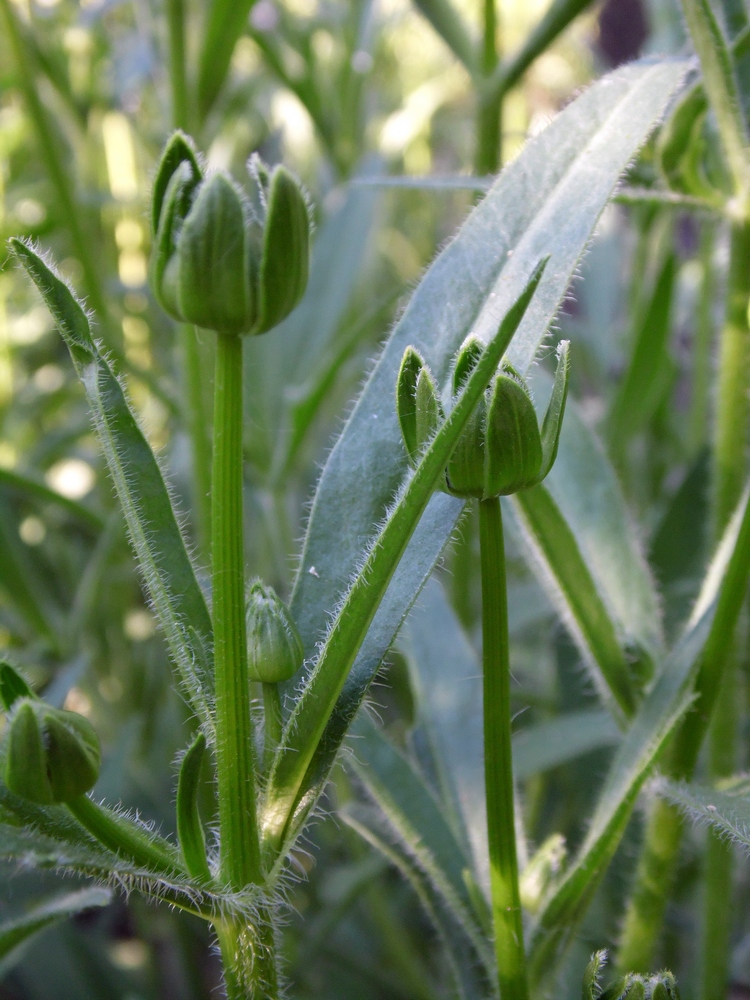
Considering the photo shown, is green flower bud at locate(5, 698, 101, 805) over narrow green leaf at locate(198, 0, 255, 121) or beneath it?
beneath

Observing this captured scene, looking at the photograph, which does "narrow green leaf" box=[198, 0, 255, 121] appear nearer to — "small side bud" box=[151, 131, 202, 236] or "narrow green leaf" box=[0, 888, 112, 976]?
"small side bud" box=[151, 131, 202, 236]

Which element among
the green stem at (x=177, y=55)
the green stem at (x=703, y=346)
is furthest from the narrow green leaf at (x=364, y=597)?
the green stem at (x=703, y=346)

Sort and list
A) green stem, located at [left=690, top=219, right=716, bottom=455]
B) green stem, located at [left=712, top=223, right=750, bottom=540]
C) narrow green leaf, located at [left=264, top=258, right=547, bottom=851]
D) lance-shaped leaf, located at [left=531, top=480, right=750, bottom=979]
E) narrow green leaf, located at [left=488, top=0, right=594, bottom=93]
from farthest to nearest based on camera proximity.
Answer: green stem, located at [left=690, top=219, right=716, bottom=455], narrow green leaf, located at [left=488, top=0, right=594, bottom=93], green stem, located at [left=712, top=223, right=750, bottom=540], lance-shaped leaf, located at [left=531, top=480, right=750, bottom=979], narrow green leaf, located at [left=264, top=258, right=547, bottom=851]

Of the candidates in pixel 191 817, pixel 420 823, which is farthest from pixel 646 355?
pixel 191 817

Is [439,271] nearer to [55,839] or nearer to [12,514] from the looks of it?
[55,839]

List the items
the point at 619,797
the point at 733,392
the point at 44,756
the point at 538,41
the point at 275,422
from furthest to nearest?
the point at 275,422, the point at 538,41, the point at 733,392, the point at 619,797, the point at 44,756

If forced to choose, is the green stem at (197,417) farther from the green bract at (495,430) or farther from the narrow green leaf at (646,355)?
the green bract at (495,430)

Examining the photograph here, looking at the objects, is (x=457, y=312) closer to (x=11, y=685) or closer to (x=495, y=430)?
(x=495, y=430)

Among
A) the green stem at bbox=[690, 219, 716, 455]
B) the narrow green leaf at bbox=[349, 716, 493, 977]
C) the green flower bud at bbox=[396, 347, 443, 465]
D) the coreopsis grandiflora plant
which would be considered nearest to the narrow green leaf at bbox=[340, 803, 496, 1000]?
the narrow green leaf at bbox=[349, 716, 493, 977]
